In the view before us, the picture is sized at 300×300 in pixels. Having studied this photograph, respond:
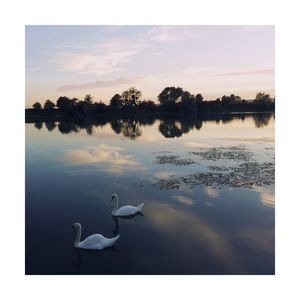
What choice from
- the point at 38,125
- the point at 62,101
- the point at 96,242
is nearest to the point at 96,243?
the point at 96,242

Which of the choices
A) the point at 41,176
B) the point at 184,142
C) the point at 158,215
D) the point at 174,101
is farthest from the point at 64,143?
the point at 158,215

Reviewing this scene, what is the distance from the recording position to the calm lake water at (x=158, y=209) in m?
7.32

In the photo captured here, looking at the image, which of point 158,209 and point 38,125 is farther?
point 38,125

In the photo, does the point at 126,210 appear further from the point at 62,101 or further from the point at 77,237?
the point at 62,101

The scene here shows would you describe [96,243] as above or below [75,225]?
below

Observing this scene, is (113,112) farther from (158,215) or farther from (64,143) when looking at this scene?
(158,215)

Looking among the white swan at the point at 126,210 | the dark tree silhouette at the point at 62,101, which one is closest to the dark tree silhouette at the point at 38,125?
the dark tree silhouette at the point at 62,101

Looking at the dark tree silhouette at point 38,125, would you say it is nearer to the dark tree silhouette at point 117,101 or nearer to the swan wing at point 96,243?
the dark tree silhouette at point 117,101

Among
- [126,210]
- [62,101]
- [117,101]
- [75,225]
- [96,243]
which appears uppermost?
[117,101]

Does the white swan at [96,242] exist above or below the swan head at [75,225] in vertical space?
below

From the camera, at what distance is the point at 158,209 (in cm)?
979

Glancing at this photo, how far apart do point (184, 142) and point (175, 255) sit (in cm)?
1345

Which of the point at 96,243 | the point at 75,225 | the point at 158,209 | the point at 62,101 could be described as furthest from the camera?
the point at 62,101
